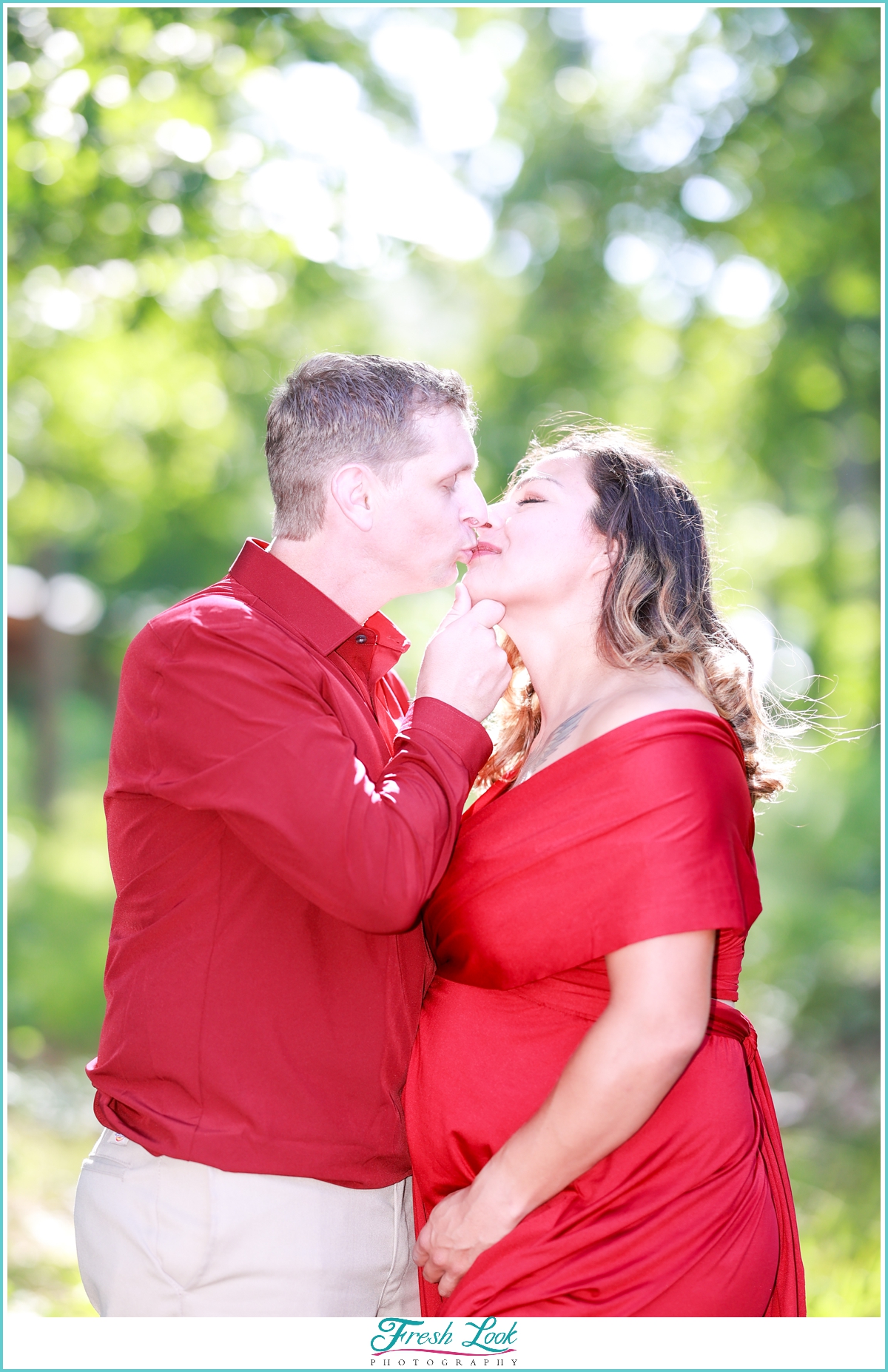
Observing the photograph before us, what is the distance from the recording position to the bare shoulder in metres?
2.23

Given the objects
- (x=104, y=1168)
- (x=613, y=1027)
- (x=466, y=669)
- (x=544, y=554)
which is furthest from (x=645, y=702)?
(x=104, y=1168)

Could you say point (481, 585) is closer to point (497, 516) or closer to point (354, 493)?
point (497, 516)

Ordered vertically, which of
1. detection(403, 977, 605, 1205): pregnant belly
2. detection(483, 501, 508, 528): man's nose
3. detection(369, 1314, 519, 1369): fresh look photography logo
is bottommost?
detection(369, 1314, 519, 1369): fresh look photography logo

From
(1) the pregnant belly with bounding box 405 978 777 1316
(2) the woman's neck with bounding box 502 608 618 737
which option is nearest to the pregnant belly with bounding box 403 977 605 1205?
(1) the pregnant belly with bounding box 405 978 777 1316

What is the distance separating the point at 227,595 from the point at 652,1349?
1.67 m

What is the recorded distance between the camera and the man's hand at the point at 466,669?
88.4 inches

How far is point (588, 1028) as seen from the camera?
86.8 inches

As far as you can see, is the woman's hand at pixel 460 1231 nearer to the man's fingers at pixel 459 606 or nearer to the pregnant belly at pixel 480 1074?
the pregnant belly at pixel 480 1074

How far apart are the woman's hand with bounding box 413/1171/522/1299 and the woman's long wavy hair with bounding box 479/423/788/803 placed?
111 centimetres

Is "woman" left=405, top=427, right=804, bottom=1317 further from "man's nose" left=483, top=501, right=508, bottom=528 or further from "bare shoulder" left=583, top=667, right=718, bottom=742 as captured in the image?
"man's nose" left=483, top=501, right=508, bottom=528

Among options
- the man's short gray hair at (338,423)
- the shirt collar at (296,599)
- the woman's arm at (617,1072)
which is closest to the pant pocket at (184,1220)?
the woman's arm at (617,1072)

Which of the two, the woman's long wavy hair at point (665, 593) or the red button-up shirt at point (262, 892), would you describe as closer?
the red button-up shirt at point (262, 892)

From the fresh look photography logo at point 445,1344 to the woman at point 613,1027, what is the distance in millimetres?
45

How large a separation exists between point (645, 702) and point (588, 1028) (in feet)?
2.14
